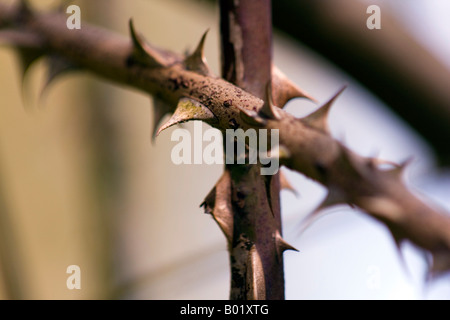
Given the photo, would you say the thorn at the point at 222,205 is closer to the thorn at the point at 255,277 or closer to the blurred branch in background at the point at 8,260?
the thorn at the point at 255,277

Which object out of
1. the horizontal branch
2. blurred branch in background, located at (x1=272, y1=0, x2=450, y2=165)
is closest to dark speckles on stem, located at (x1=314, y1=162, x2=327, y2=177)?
the horizontal branch

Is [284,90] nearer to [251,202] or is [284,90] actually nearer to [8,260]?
[251,202]

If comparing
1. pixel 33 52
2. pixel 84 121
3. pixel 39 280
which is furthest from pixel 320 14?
pixel 39 280

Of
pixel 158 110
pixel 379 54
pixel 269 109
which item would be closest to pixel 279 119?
pixel 269 109

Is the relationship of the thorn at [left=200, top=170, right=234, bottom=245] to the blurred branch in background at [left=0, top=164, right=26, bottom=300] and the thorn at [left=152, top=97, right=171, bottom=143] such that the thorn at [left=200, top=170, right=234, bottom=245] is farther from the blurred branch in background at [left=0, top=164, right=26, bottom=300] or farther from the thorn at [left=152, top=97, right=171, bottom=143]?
the blurred branch in background at [left=0, top=164, right=26, bottom=300]

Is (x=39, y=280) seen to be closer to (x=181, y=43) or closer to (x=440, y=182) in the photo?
(x=181, y=43)

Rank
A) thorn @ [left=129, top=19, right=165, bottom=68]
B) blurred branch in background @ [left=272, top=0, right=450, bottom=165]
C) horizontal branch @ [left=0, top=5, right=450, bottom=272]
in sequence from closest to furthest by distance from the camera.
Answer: horizontal branch @ [left=0, top=5, right=450, bottom=272] → thorn @ [left=129, top=19, right=165, bottom=68] → blurred branch in background @ [left=272, top=0, right=450, bottom=165]
